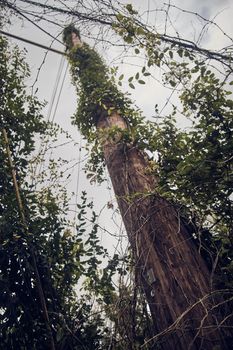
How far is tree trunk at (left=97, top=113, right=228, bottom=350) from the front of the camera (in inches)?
90.6

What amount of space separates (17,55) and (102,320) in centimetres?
383

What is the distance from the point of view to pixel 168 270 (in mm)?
2660

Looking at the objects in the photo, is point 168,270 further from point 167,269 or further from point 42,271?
point 42,271

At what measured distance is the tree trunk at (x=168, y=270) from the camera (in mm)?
2301

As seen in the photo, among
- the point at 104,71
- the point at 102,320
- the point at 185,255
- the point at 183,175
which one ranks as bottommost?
the point at 102,320

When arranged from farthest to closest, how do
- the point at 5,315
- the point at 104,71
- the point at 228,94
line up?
the point at 104,71 → the point at 228,94 → the point at 5,315

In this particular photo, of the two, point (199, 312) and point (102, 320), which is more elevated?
point (102, 320)

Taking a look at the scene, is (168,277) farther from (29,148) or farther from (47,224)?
(29,148)

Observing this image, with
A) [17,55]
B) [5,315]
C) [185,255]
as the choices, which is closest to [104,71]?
[17,55]

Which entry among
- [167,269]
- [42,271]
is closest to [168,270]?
[167,269]

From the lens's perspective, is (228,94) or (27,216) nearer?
(27,216)

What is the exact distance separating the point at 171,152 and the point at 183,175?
578 millimetres

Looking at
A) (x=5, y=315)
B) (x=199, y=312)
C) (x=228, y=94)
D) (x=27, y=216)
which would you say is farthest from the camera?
(x=228, y=94)

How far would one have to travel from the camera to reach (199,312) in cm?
235
